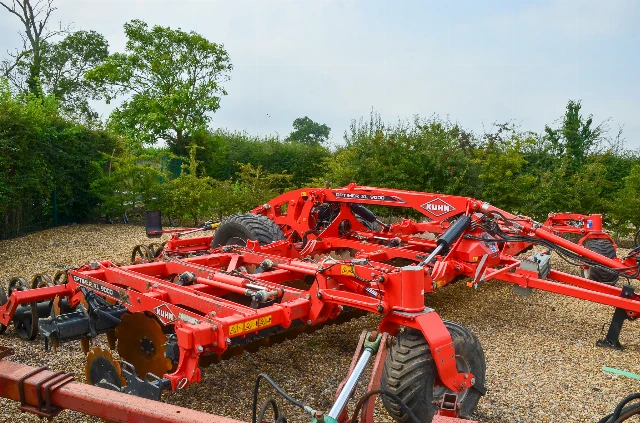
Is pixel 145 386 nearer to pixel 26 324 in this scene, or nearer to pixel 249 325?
pixel 249 325

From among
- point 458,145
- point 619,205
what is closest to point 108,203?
point 458,145

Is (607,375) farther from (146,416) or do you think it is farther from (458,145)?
(458,145)

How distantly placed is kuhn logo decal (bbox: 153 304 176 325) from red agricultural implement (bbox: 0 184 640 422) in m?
0.02

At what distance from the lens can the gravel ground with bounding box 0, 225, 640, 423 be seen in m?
3.97

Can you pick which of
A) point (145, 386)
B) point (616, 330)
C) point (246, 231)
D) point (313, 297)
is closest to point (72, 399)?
point (145, 386)

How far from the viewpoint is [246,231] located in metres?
6.75

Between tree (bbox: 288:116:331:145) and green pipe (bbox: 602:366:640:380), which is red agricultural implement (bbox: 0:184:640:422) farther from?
tree (bbox: 288:116:331:145)

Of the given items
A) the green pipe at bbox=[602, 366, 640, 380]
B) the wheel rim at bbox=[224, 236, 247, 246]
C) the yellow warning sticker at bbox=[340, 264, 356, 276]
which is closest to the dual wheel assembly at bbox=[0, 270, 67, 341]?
the wheel rim at bbox=[224, 236, 247, 246]

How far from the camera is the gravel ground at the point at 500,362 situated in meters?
3.97

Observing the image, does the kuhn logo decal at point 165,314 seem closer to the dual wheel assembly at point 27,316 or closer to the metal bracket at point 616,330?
the dual wheel assembly at point 27,316

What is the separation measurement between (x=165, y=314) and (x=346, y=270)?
1298 mm

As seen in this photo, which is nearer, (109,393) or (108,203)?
(109,393)

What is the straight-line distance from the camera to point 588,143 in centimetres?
1669

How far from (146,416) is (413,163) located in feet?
30.3
